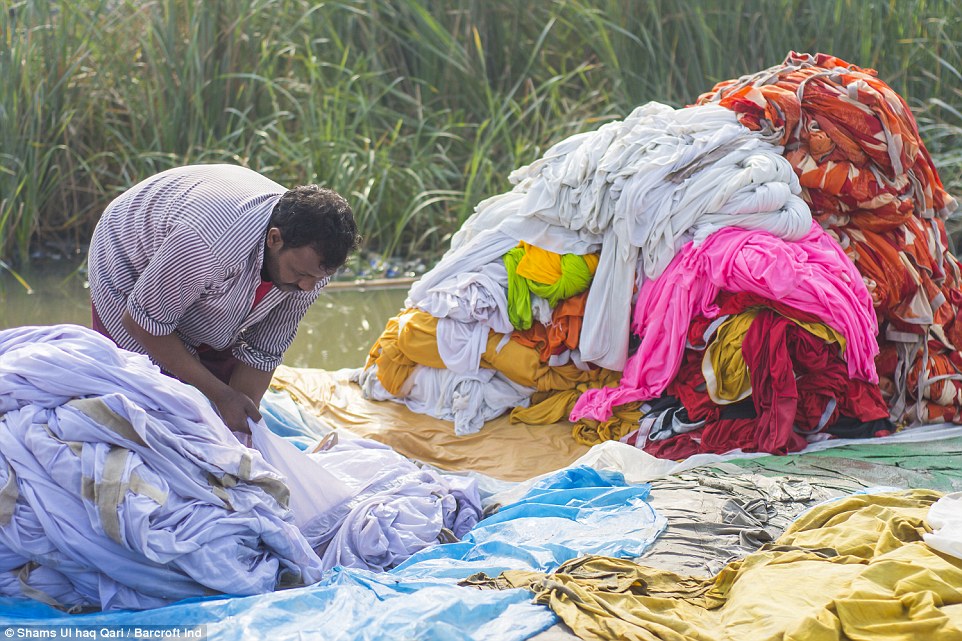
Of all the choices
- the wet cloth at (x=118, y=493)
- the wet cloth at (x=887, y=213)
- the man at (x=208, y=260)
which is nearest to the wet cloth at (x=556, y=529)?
the wet cloth at (x=118, y=493)

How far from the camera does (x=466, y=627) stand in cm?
249

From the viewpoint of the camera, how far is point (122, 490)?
2.54m

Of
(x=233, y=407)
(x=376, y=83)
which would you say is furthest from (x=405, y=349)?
(x=376, y=83)

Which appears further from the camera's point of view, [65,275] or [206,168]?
[65,275]

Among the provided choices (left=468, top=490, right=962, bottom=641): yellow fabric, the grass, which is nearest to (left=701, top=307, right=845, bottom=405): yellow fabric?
(left=468, top=490, right=962, bottom=641): yellow fabric

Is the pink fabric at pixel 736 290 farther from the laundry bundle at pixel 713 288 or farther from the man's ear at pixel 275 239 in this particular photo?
the man's ear at pixel 275 239

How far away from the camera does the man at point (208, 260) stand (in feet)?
9.71

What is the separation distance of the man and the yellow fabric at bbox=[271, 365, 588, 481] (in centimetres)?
102

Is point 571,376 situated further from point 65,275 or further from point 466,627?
point 65,275

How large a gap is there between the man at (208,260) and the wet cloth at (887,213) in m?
1.99

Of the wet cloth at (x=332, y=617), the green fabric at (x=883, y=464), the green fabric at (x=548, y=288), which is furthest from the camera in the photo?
the green fabric at (x=548, y=288)

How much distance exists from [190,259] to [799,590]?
1684mm

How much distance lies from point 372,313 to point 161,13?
9.10 ft

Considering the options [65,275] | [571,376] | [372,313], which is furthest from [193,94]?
[571,376]
